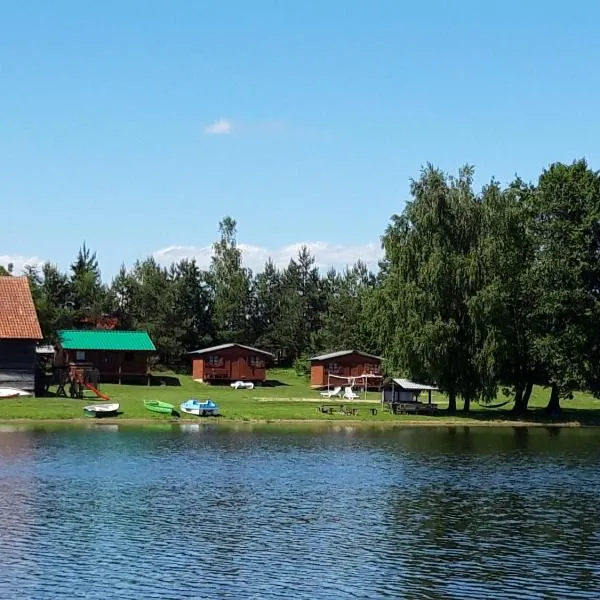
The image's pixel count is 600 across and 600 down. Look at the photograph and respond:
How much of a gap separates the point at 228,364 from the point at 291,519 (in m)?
72.8

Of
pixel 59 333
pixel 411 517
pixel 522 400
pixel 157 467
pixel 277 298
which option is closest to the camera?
pixel 411 517

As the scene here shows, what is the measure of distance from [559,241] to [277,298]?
6685 centimetres

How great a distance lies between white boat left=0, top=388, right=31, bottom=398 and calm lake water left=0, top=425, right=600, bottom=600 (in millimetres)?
14847

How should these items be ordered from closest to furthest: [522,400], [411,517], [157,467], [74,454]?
[411,517]
[157,467]
[74,454]
[522,400]

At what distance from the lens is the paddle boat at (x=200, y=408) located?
73938 mm

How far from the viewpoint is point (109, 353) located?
337 ft

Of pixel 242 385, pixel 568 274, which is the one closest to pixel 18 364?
pixel 242 385

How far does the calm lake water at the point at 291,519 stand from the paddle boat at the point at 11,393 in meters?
14.8

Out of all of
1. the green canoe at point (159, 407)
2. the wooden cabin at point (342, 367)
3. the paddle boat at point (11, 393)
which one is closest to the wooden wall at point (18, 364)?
the paddle boat at point (11, 393)

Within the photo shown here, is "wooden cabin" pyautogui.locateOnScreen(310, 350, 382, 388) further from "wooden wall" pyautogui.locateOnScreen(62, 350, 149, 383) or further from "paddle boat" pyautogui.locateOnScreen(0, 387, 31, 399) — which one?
"paddle boat" pyautogui.locateOnScreen(0, 387, 31, 399)

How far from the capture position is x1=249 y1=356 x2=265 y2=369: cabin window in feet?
362

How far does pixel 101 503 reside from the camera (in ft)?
127

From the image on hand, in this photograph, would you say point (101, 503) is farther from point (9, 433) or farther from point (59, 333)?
point (59, 333)

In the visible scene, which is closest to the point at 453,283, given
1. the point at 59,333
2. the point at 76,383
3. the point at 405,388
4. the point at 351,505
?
the point at 405,388
